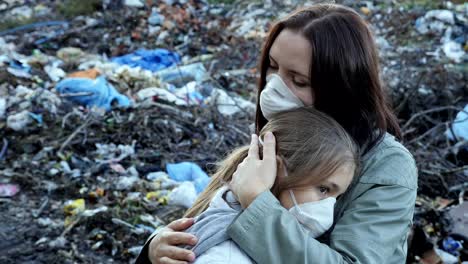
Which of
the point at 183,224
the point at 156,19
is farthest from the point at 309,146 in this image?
the point at 156,19

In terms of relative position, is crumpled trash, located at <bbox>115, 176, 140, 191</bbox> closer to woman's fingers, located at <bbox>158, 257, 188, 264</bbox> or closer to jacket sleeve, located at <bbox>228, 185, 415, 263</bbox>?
woman's fingers, located at <bbox>158, 257, 188, 264</bbox>

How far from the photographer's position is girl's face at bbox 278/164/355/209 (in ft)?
5.40

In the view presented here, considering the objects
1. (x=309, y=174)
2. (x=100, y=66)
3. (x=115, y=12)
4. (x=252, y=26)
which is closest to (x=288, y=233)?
(x=309, y=174)

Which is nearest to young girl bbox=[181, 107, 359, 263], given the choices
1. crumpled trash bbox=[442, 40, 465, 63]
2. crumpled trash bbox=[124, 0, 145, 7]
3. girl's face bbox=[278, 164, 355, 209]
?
girl's face bbox=[278, 164, 355, 209]

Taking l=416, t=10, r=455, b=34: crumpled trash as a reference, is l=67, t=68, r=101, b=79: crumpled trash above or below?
above

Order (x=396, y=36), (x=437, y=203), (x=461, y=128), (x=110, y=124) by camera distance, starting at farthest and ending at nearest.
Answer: (x=396, y=36)
(x=110, y=124)
(x=461, y=128)
(x=437, y=203)

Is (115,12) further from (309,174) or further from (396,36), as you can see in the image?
(309,174)

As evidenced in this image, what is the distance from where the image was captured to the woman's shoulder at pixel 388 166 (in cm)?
172

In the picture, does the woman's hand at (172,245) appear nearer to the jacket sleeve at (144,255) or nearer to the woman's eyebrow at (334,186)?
the jacket sleeve at (144,255)

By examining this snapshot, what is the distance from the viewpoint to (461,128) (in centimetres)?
525

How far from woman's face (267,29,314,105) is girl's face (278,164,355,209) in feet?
0.92

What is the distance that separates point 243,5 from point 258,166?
981 centimetres

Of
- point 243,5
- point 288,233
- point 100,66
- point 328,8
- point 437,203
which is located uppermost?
point 328,8

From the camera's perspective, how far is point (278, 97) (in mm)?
1865
